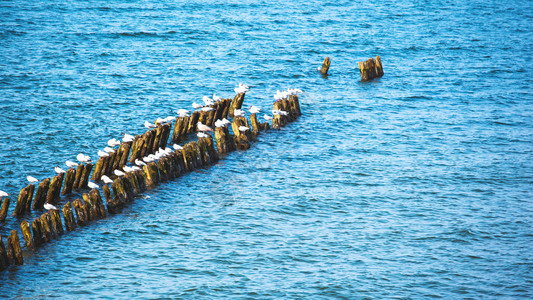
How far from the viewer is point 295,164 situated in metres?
21.8

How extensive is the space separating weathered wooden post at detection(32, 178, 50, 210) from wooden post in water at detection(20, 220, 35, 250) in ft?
7.16

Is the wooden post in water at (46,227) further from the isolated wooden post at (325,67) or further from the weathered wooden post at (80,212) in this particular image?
the isolated wooden post at (325,67)

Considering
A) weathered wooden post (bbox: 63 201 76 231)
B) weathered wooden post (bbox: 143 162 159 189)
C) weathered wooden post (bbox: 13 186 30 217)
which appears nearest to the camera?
weathered wooden post (bbox: 63 201 76 231)

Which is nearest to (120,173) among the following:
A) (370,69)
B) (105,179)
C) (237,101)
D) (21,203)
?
(105,179)

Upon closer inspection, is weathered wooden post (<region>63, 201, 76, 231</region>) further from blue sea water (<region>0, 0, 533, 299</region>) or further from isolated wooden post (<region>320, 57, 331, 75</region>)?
isolated wooden post (<region>320, 57, 331, 75</region>)

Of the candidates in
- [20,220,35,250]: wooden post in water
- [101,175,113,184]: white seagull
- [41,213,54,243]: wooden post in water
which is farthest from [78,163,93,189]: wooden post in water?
[20,220,35,250]: wooden post in water

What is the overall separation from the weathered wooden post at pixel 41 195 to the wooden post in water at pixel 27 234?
218cm

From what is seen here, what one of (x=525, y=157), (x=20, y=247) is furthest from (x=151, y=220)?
(x=525, y=157)

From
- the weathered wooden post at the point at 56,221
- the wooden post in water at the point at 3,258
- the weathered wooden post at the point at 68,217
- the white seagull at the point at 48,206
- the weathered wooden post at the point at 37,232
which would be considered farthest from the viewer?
the white seagull at the point at 48,206

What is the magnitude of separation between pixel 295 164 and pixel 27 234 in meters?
10.7

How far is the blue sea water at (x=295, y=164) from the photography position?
1413cm

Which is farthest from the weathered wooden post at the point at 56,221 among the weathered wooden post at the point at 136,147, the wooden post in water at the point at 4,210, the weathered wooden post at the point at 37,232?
the weathered wooden post at the point at 136,147

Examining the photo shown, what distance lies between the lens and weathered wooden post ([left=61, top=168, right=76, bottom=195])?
17547 mm

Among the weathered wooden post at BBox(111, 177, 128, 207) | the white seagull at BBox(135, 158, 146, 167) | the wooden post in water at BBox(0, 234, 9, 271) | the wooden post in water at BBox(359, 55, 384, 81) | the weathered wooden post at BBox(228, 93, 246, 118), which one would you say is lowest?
the wooden post in water at BBox(0, 234, 9, 271)
